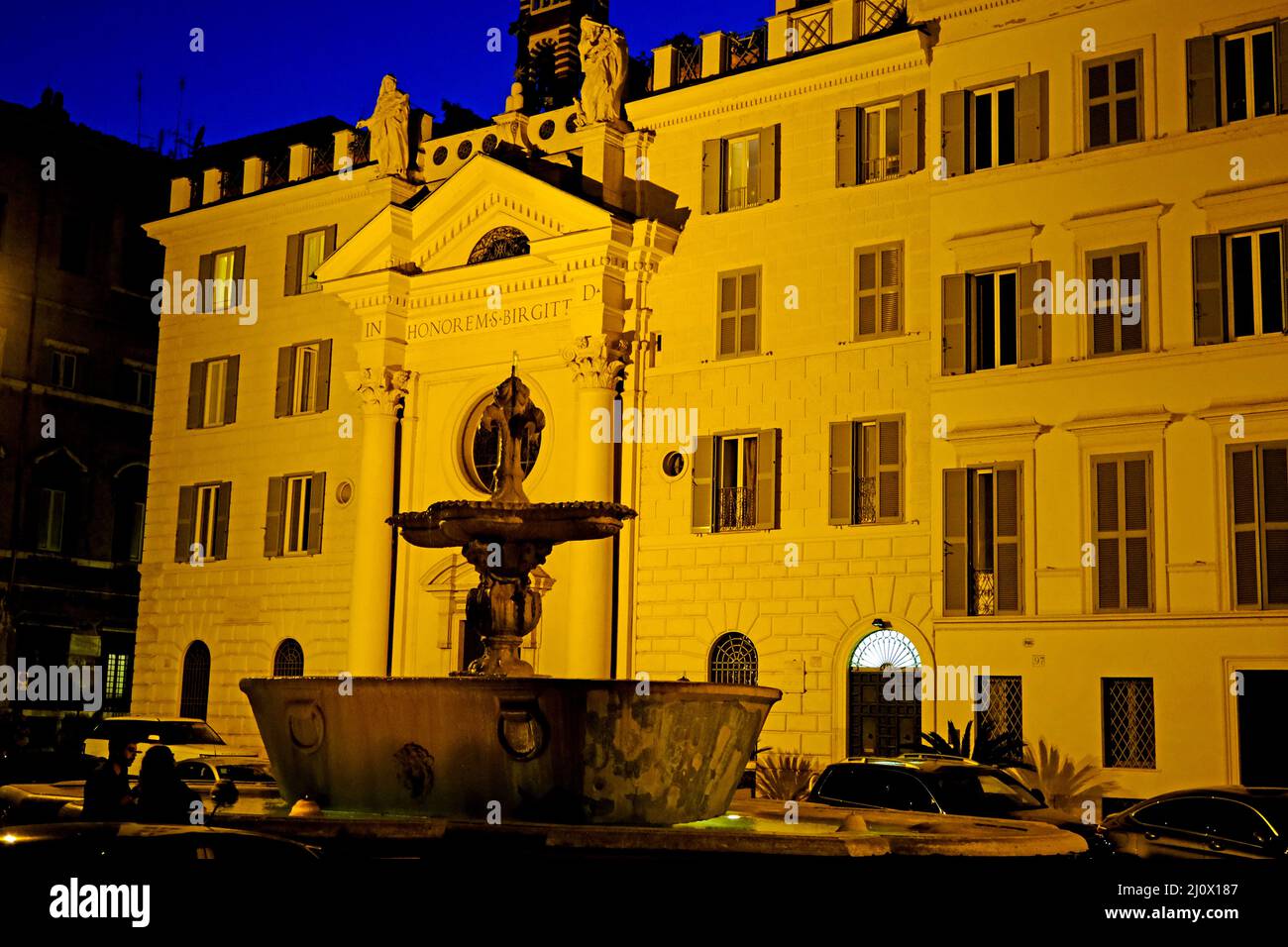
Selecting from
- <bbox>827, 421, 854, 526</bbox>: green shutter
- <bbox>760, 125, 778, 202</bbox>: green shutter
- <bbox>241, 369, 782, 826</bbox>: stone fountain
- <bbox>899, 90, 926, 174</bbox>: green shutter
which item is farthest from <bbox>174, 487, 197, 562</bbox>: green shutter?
<bbox>241, 369, 782, 826</bbox>: stone fountain

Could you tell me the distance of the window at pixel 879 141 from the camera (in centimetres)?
2836

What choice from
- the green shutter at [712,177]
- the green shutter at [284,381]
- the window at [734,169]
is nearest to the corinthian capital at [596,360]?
the green shutter at [712,177]

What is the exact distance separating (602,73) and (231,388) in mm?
12387

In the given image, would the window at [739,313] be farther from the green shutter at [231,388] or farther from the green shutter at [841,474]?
the green shutter at [231,388]

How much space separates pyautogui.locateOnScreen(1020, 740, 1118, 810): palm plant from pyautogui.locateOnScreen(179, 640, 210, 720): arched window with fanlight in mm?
20430

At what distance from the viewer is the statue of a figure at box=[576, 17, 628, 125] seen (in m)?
31.9

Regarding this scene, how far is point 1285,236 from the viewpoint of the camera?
2431 cm

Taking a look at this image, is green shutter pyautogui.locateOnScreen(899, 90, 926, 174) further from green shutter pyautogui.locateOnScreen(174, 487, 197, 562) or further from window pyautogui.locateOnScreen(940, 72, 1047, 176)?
green shutter pyautogui.locateOnScreen(174, 487, 197, 562)

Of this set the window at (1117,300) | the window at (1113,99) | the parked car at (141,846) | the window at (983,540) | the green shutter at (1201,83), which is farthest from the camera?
the window at (1113,99)

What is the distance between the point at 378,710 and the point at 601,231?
1777cm

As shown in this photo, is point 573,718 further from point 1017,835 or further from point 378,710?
point 1017,835

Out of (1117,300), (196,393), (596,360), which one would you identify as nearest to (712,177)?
(596,360)

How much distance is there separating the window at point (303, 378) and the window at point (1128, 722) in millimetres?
18859
